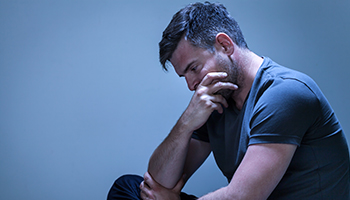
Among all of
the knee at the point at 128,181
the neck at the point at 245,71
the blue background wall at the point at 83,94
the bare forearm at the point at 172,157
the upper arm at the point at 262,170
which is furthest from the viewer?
the blue background wall at the point at 83,94

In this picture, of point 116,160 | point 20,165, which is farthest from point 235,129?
point 20,165

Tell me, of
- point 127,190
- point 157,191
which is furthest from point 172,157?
point 127,190

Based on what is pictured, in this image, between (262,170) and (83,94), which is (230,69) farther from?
(83,94)

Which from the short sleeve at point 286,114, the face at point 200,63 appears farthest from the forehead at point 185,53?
the short sleeve at point 286,114

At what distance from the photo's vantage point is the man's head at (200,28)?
43.9 inches

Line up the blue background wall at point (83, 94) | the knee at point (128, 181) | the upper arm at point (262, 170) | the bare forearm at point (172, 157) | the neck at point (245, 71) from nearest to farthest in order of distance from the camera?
the upper arm at point (262, 170) → the neck at point (245, 71) → the bare forearm at point (172, 157) → the knee at point (128, 181) → the blue background wall at point (83, 94)

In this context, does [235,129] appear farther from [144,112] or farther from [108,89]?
[108,89]

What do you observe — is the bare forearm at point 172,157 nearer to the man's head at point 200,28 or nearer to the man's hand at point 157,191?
the man's hand at point 157,191

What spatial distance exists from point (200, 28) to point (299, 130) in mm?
523

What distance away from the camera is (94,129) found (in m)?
1.64

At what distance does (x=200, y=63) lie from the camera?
1.12m

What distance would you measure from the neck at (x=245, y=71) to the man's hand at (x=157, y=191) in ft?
1.40

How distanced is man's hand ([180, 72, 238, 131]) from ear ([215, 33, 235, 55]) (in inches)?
3.6

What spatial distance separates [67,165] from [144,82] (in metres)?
0.62
